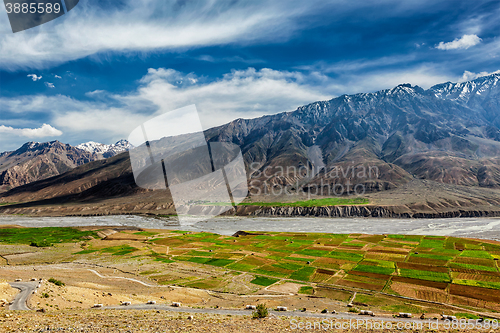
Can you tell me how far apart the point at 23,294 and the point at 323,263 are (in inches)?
1533

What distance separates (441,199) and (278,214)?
7847 centimetres

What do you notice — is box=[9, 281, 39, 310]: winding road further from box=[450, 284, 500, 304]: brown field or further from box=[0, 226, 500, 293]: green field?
box=[450, 284, 500, 304]: brown field

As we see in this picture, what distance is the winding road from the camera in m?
19.4

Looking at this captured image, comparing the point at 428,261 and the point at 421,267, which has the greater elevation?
the point at 421,267

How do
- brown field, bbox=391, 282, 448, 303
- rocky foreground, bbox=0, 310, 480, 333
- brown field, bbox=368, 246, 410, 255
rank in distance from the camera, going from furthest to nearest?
brown field, bbox=368, 246, 410, 255 → brown field, bbox=391, 282, 448, 303 → rocky foreground, bbox=0, 310, 480, 333

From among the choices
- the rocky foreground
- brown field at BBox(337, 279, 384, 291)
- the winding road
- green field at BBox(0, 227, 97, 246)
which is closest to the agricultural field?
brown field at BBox(337, 279, 384, 291)

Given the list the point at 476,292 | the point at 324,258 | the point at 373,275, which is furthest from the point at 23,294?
the point at 476,292

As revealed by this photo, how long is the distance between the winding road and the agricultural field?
14176 mm

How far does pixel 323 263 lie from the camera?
1799 inches

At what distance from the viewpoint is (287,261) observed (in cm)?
4766

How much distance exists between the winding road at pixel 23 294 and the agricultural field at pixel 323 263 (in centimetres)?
1418

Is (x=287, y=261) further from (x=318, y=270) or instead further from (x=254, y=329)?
(x=254, y=329)

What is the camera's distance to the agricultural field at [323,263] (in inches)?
1299

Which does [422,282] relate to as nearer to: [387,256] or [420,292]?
[420,292]
